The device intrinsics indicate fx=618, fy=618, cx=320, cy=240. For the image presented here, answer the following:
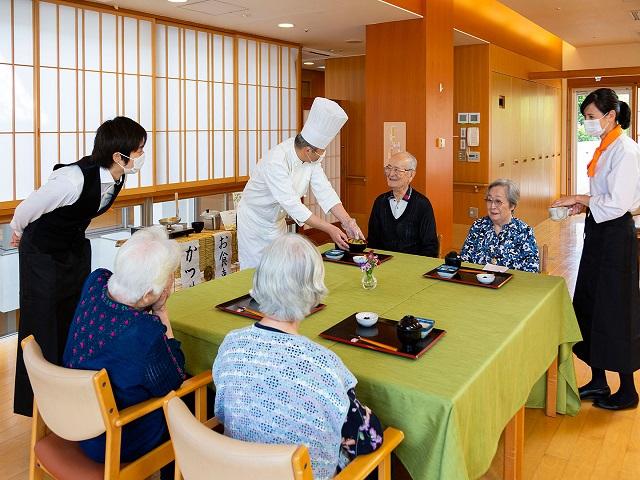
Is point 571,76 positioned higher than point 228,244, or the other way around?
point 571,76

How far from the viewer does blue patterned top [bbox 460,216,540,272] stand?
3.09 m

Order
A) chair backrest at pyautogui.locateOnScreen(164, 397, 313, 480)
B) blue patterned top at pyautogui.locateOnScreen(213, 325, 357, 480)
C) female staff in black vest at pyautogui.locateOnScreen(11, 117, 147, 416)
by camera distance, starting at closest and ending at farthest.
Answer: chair backrest at pyautogui.locateOnScreen(164, 397, 313, 480) → blue patterned top at pyautogui.locateOnScreen(213, 325, 357, 480) → female staff in black vest at pyautogui.locateOnScreen(11, 117, 147, 416)

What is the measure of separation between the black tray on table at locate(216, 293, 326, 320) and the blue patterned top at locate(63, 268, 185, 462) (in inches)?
17.1

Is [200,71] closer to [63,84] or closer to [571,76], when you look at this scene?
[63,84]

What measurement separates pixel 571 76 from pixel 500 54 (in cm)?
137

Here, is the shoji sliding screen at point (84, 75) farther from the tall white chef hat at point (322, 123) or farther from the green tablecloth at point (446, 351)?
the green tablecloth at point (446, 351)

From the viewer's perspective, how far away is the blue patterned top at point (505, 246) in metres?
3.09

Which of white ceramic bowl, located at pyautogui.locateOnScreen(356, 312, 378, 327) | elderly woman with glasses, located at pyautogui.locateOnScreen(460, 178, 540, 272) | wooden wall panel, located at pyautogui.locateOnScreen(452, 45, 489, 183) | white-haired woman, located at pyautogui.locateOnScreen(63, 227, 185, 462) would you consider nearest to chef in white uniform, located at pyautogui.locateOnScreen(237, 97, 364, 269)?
elderly woman with glasses, located at pyautogui.locateOnScreen(460, 178, 540, 272)

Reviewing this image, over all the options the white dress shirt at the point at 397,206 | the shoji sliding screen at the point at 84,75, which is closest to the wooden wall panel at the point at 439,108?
the white dress shirt at the point at 397,206

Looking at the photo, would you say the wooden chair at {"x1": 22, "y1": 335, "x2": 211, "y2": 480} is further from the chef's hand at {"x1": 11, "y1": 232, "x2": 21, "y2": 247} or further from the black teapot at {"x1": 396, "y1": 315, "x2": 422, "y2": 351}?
the chef's hand at {"x1": 11, "y1": 232, "x2": 21, "y2": 247}

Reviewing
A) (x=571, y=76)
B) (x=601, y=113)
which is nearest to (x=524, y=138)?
(x=571, y=76)

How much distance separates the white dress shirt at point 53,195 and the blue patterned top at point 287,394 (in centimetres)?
140

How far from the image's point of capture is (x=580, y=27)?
795 centimetres

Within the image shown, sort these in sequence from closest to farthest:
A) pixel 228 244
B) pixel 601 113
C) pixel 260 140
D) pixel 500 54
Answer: pixel 601 113 < pixel 228 244 < pixel 260 140 < pixel 500 54
